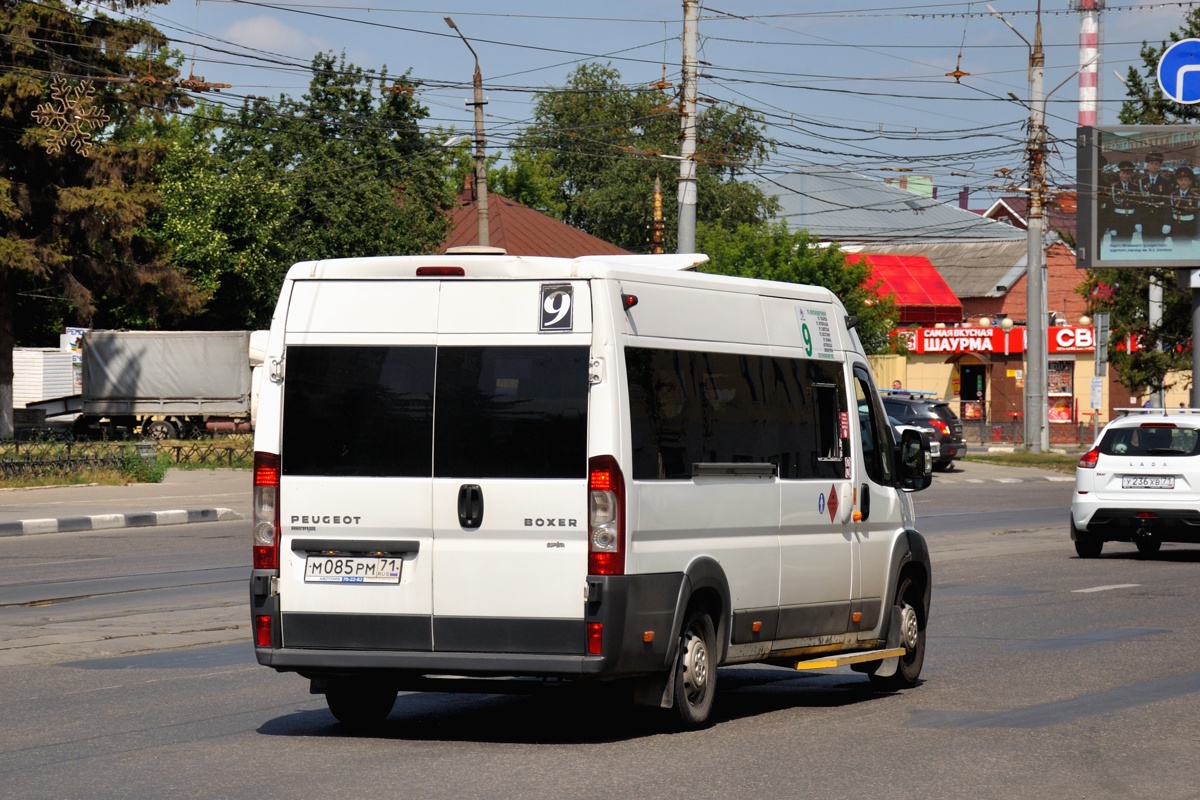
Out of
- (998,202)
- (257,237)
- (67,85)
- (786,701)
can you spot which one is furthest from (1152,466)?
(998,202)

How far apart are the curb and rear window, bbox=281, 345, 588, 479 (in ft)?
52.3

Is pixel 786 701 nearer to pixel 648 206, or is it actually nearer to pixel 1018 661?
pixel 1018 661

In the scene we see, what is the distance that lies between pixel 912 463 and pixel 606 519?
326cm

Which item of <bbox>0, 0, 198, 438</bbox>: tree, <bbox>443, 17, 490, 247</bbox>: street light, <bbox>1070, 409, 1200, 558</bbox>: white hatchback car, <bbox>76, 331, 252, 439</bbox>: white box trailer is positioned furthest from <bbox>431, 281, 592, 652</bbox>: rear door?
<bbox>76, 331, 252, 439</bbox>: white box trailer

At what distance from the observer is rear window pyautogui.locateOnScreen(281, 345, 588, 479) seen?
8117 millimetres

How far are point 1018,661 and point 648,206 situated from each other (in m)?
87.7

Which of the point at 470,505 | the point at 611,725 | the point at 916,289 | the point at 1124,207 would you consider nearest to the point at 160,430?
the point at 1124,207

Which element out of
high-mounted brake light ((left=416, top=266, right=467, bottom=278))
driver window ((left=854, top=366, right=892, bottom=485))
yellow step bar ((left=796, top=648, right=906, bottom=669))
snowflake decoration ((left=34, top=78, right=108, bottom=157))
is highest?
snowflake decoration ((left=34, top=78, right=108, bottom=157))

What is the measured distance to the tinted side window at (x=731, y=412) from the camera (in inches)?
327

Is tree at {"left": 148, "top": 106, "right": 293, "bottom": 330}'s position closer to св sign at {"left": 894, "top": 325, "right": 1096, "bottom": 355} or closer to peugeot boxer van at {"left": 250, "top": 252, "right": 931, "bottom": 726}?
св sign at {"left": 894, "top": 325, "right": 1096, "bottom": 355}

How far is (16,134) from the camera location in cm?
4734

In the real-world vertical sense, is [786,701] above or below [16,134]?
below

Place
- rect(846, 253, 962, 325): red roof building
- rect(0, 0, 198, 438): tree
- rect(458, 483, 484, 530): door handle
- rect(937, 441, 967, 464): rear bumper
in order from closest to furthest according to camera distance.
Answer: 1. rect(458, 483, 484, 530): door handle
2. rect(937, 441, 967, 464): rear bumper
3. rect(0, 0, 198, 438): tree
4. rect(846, 253, 962, 325): red roof building

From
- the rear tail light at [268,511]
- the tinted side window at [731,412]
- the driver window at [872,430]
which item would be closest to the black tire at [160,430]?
the driver window at [872,430]
